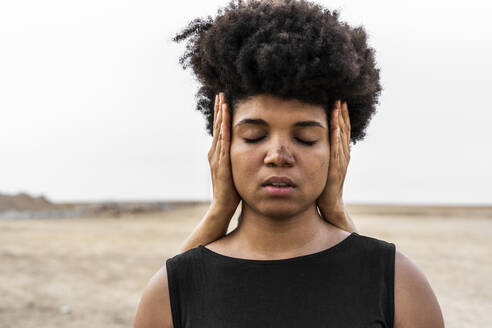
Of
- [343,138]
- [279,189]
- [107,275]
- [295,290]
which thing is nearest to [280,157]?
[279,189]

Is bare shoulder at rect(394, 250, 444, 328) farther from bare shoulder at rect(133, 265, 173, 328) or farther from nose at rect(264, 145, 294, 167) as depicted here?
bare shoulder at rect(133, 265, 173, 328)

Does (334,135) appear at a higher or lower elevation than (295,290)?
higher

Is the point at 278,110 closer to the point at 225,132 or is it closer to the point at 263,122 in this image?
the point at 263,122

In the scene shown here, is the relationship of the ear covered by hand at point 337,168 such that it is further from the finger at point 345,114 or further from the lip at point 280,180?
the lip at point 280,180

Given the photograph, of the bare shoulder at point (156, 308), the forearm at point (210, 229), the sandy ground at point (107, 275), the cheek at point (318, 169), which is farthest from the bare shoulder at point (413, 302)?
the sandy ground at point (107, 275)

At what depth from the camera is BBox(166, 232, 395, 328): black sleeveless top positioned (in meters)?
1.85

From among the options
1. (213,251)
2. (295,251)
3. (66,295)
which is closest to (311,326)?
(295,251)

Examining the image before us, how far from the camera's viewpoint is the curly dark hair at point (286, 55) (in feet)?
6.09

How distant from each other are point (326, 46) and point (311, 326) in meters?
1.09

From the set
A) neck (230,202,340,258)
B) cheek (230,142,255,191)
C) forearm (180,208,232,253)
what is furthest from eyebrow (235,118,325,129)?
forearm (180,208,232,253)

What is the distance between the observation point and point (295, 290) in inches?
74.1

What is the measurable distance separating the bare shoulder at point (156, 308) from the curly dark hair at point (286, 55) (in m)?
0.82

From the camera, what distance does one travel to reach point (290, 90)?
1857mm

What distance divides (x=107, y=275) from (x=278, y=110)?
10.4m
